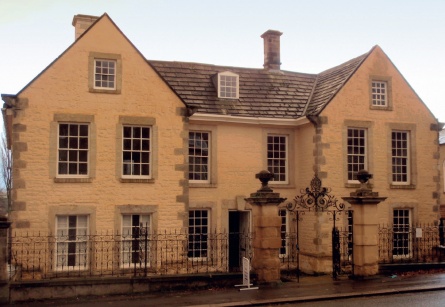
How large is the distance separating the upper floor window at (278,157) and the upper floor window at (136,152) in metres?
5.79

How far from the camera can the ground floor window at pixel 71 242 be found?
18.5m

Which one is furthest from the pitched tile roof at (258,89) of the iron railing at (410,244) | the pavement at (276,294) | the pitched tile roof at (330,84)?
the pavement at (276,294)

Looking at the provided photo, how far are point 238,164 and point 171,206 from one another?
388 cm

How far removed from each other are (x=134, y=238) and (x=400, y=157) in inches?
481

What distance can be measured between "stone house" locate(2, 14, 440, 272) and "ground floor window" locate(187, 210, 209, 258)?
0.06 m

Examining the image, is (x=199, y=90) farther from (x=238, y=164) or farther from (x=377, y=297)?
(x=377, y=297)

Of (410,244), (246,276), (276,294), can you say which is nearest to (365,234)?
(276,294)

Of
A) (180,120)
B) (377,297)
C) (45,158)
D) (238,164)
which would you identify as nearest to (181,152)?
(180,120)

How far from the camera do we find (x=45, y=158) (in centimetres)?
1862

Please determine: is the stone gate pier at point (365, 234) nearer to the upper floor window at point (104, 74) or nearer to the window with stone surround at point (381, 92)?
the window with stone surround at point (381, 92)

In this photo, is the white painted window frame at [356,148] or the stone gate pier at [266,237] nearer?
the stone gate pier at [266,237]

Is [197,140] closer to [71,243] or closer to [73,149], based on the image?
[73,149]

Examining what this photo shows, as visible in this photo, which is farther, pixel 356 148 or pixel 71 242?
pixel 356 148

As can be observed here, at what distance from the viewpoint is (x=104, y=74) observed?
1970 centimetres
